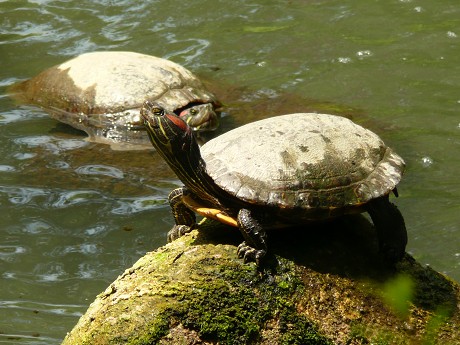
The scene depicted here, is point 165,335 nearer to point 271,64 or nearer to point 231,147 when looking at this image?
point 231,147

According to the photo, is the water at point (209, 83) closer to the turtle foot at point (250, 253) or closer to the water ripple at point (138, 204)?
Result: the water ripple at point (138, 204)

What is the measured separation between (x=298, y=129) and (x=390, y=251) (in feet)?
2.65

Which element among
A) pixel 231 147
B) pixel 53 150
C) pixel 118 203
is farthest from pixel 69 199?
pixel 231 147

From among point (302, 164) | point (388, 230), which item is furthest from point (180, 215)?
point (388, 230)

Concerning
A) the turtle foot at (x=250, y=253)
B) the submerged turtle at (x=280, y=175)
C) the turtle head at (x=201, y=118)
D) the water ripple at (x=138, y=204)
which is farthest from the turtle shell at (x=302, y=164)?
the turtle head at (x=201, y=118)

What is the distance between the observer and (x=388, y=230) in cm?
425

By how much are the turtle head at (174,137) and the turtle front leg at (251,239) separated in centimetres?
43

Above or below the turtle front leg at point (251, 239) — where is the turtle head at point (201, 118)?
below

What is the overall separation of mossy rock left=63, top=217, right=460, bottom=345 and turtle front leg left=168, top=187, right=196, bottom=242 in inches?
6.1

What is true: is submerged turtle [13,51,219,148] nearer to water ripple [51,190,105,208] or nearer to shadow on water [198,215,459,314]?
water ripple [51,190,105,208]

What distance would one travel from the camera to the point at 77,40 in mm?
11133

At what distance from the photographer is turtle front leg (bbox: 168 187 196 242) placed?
4445 mm

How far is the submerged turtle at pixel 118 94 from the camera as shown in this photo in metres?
8.69

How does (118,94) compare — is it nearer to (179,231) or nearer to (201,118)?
(201,118)
